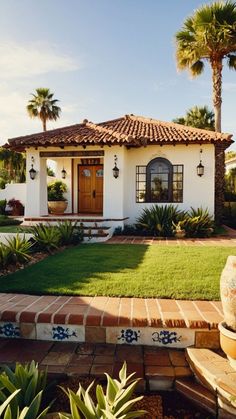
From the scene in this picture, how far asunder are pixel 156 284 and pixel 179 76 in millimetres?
14838

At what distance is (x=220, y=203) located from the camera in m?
14.2

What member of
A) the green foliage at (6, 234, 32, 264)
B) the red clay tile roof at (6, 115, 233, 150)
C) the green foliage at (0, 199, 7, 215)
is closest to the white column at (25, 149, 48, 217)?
the red clay tile roof at (6, 115, 233, 150)

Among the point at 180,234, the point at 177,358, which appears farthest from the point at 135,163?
the point at 177,358

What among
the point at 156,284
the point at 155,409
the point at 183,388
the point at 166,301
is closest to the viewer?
the point at 155,409

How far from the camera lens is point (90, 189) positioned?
46.1 ft

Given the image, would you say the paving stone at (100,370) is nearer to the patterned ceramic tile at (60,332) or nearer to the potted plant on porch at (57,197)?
the patterned ceramic tile at (60,332)

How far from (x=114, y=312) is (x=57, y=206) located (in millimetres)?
10229

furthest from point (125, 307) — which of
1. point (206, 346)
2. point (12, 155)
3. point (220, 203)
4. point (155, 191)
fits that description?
point (12, 155)

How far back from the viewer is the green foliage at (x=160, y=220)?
34.4 feet

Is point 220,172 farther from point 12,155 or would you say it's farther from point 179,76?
point 12,155

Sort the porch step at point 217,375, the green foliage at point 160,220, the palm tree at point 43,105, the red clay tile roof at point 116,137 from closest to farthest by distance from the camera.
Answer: the porch step at point 217,375 → the green foliage at point 160,220 → the red clay tile roof at point 116,137 → the palm tree at point 43,105

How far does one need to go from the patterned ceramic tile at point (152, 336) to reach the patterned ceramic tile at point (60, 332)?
1.17 feet

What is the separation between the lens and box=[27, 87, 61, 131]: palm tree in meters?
26.0

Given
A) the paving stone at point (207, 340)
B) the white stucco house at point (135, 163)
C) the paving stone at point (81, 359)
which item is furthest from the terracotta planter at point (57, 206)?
the paving stone at point (207, 340)
